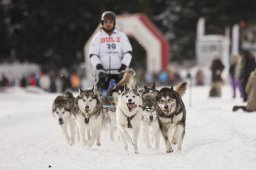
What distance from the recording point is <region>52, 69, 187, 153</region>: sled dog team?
7277 millimetres

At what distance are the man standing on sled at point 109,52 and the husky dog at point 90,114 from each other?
3.14 ft

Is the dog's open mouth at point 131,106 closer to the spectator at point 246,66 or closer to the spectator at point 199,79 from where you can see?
the spectator at point 246,66

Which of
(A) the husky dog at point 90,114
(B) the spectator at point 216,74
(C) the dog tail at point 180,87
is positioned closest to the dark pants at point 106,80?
(A) the husky dog at point 90,114

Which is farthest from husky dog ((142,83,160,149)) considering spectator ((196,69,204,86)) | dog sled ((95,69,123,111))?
spectator ((196,69,204,86))

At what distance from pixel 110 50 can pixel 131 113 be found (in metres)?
2.05

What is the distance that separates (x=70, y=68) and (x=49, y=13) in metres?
4.30

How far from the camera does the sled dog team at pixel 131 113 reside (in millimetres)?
7277

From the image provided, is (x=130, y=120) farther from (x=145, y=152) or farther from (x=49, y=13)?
(x=49, y=13)

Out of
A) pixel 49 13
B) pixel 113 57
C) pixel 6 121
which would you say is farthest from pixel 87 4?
pixel 113 57

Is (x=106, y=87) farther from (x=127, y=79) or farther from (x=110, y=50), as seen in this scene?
(x=110, y=50)

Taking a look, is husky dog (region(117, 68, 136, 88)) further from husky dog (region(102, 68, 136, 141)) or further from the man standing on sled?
the man standing on sled

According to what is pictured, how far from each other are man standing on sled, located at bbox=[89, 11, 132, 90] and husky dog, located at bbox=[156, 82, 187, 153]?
1.83 metres

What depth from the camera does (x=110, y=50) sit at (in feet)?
30.0

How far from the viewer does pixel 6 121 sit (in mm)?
12891
